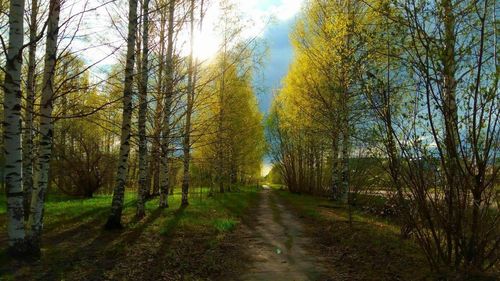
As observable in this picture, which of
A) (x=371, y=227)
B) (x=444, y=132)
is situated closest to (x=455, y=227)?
(x=444, y=132)

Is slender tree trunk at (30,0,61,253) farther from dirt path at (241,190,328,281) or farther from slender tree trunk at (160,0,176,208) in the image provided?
slender tree trunk at (160,0,176,208)

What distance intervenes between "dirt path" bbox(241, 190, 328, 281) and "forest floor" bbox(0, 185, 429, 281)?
17 millimetres

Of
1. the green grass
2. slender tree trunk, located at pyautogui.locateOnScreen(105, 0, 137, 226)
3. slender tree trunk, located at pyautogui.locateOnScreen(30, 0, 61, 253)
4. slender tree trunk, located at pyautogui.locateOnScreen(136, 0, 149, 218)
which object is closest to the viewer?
slender tree trunk, located at pyautogui.locateOnScreen(30, 0, 61, 253)

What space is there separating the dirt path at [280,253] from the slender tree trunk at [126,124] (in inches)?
119

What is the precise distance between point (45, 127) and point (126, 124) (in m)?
2.67

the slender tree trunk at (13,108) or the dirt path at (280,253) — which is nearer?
the slender tree trunk at (13,108)

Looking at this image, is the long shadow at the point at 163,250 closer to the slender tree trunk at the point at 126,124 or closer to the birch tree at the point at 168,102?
the slender tree trunk at the point at 126,124

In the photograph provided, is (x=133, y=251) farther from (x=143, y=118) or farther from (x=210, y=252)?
(x=143, y=118)

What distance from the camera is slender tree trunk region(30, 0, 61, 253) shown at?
636 cm

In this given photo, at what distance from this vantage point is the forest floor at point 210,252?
6051mm

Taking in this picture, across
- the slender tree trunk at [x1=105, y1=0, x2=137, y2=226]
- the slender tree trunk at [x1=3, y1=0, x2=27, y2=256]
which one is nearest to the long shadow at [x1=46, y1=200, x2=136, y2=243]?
the slender tree trunk at [x1=105, y1=0, x2=137, y2=226]

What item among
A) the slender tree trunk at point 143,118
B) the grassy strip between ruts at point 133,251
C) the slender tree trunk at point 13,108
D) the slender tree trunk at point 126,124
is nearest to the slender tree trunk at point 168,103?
the slender tree trunk at point 143,118

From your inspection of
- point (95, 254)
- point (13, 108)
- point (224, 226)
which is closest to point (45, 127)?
point (13, 108)

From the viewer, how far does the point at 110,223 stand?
923 centimetres
